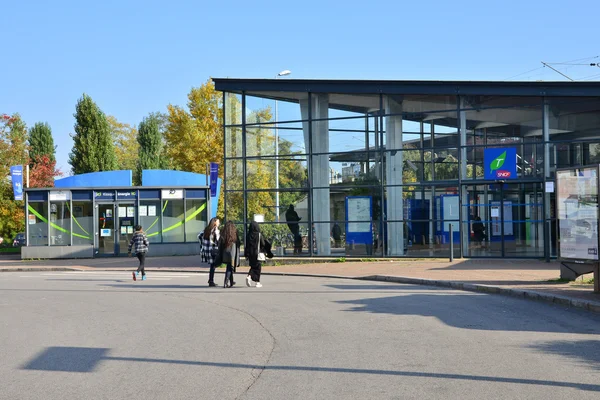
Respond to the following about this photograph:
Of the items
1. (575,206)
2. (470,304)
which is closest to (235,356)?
(470,304)

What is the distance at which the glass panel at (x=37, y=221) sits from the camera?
33.8 meters

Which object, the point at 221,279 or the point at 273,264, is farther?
the point at 273,264

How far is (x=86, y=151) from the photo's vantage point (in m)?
60.5

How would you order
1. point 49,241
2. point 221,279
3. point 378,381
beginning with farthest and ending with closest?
point 49,241 < point 221,279 < point 378,381

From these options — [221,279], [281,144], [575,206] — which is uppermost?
[281,144]

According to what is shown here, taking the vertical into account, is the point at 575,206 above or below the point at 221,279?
above

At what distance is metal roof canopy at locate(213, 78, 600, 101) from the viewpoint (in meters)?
24.3

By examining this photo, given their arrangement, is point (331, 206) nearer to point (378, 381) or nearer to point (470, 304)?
point (470, 304)

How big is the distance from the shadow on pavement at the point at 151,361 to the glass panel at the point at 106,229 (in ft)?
80.2

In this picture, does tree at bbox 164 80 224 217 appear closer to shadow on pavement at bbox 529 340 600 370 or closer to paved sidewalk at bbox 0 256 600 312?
paved sidewalk at bbox 0 256 600 312

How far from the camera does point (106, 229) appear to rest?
33.9 meters

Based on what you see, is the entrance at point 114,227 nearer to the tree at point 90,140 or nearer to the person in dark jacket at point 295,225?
the person in dark jacket at point 295,225

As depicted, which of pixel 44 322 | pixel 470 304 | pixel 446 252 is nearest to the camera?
pixel 44 322

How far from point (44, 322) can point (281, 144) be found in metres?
16.0
